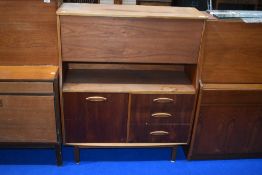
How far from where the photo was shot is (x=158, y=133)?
6.85 feet

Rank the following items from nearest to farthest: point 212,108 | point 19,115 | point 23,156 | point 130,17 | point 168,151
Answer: point 130,17, point 19,115, point 212,108, point 23,156, point 168,151

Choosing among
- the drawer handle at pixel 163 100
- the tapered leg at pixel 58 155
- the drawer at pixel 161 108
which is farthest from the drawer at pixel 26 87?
the drawer handle at pixel 163 100

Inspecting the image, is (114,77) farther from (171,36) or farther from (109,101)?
(171,36)

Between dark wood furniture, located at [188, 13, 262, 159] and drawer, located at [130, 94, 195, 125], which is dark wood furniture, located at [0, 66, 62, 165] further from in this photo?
dark wood furniture, located at [188, 13, 262, 159]

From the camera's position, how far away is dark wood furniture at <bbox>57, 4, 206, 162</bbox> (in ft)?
5.88

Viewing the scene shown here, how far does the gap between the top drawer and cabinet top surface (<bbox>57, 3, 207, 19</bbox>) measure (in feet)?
0.11

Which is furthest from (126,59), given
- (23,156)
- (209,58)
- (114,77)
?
(23,156)

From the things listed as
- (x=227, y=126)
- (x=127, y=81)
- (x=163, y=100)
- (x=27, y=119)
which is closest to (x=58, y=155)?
(x=27, y=119)

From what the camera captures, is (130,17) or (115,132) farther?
(115,132)

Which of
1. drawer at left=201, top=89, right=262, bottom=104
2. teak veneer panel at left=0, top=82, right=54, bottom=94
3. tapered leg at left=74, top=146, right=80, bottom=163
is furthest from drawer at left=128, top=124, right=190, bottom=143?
teak veneer panel at left=0, top=82, right=54, bottom=94

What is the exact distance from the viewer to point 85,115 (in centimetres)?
198

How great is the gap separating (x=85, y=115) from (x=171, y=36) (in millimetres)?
811

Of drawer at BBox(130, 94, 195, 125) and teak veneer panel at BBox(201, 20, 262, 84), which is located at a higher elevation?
teak veneer panel at BBox(201, 20, 262, 84)

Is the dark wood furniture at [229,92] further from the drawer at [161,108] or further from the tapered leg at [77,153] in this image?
the tapered leg at [77,153]
